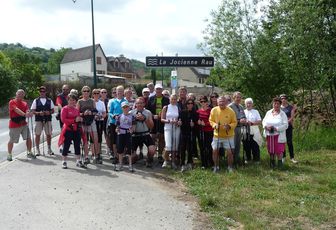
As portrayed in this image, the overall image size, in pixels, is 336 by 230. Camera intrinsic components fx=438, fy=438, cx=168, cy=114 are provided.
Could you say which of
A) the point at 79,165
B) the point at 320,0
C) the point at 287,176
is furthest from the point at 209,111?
the point at 320,0

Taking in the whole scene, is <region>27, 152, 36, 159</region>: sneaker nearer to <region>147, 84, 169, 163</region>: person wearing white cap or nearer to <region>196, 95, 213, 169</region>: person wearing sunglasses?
<region>147, 84, 169, 163</region>: person wearing white cap

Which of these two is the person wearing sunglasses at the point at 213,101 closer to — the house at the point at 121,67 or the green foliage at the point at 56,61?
the house at the point at 121,67

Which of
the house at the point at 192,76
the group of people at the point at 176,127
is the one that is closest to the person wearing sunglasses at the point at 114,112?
the group of people at the point at 176,127

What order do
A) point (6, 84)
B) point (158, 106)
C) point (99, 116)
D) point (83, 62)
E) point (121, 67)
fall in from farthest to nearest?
point (121, 67) < point (83, 62) < point (6, 84) < point (158, 106) < point (99, 116)

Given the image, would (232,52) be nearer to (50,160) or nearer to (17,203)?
(50,160)

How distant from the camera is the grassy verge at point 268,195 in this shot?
6152 millimetres

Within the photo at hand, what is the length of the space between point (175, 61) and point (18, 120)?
4438 millimetres

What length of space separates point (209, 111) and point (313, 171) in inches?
103

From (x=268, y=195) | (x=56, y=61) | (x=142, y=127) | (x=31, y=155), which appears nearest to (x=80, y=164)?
(x=142, y=127)

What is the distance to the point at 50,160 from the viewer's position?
1077 centimetres

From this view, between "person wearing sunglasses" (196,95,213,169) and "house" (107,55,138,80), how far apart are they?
77895 mm

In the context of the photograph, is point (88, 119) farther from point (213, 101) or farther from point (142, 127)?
point (213, 101)

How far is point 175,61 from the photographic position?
39.9 ft

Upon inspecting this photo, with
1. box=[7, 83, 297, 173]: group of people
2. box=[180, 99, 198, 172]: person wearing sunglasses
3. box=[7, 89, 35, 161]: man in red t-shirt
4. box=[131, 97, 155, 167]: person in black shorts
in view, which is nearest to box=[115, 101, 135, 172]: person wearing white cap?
box=[7, 83, 297, 173]: group of people
